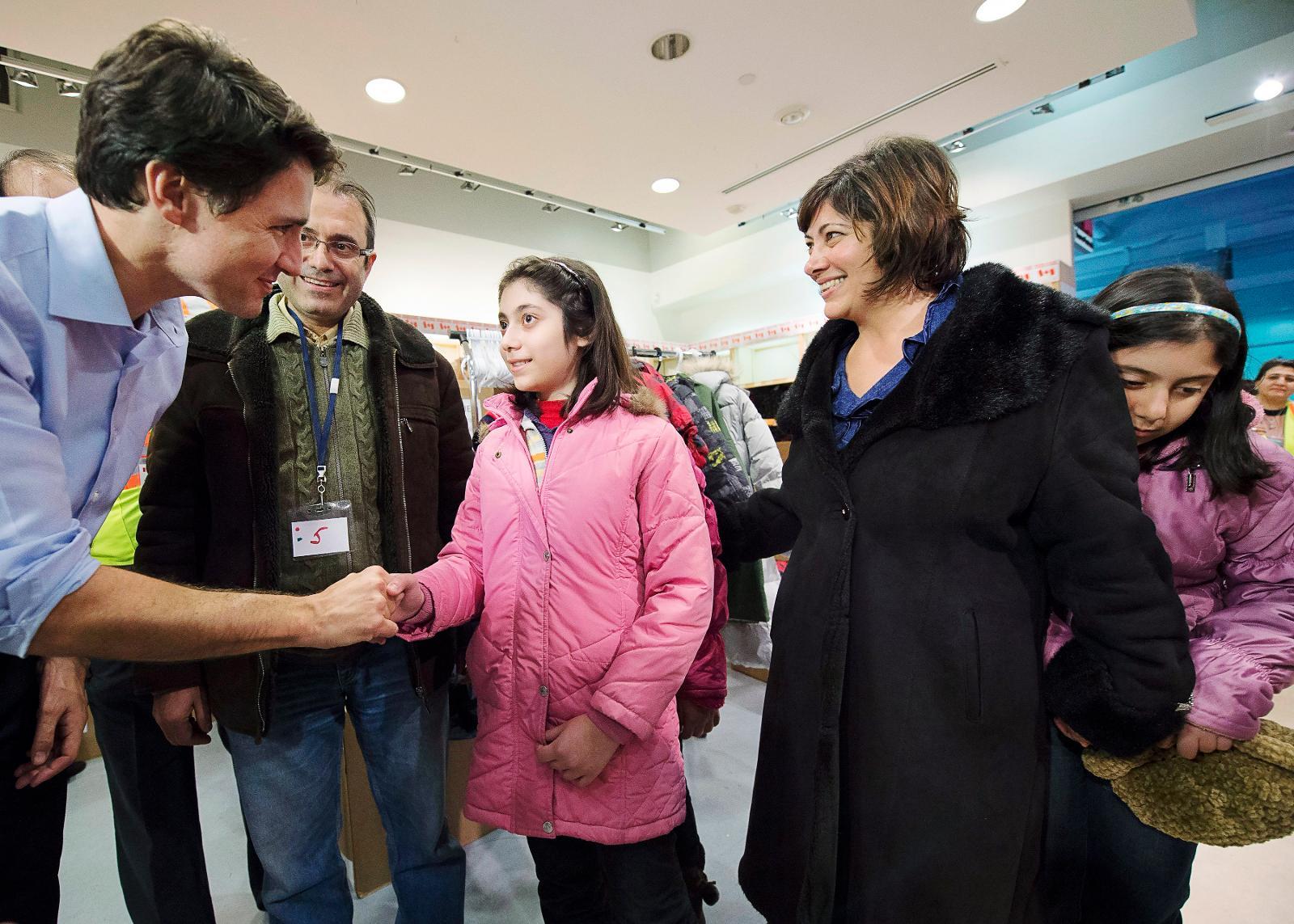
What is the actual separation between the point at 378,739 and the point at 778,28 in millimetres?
3269

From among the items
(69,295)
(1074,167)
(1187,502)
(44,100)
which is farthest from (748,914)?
(44,100)

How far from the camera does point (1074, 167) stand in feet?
13.7

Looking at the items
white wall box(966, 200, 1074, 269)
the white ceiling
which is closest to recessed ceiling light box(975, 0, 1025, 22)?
the white ceiling

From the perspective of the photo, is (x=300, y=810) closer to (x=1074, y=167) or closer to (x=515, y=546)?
(x=515, y=546)

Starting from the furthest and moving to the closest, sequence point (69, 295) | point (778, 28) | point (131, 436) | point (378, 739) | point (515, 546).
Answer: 1. point (778, 28)
2. point (378, 739)
3. point (515, 546)
4. point (131, 436)
5. point (69, 295)

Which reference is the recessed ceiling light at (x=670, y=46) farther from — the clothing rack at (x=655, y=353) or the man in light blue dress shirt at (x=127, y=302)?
the man in light blue dress shirt at (x=127, y=302)

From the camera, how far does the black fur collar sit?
2.82ft

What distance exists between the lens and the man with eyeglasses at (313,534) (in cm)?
124

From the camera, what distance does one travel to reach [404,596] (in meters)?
1.18

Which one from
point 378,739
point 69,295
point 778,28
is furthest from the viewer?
point 778,28

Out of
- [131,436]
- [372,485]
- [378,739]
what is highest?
[131,436]

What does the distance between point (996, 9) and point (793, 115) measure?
111 cm

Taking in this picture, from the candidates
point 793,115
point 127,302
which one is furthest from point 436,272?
point 127,302

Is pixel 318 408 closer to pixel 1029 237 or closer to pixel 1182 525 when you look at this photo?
pixel 1182 525
